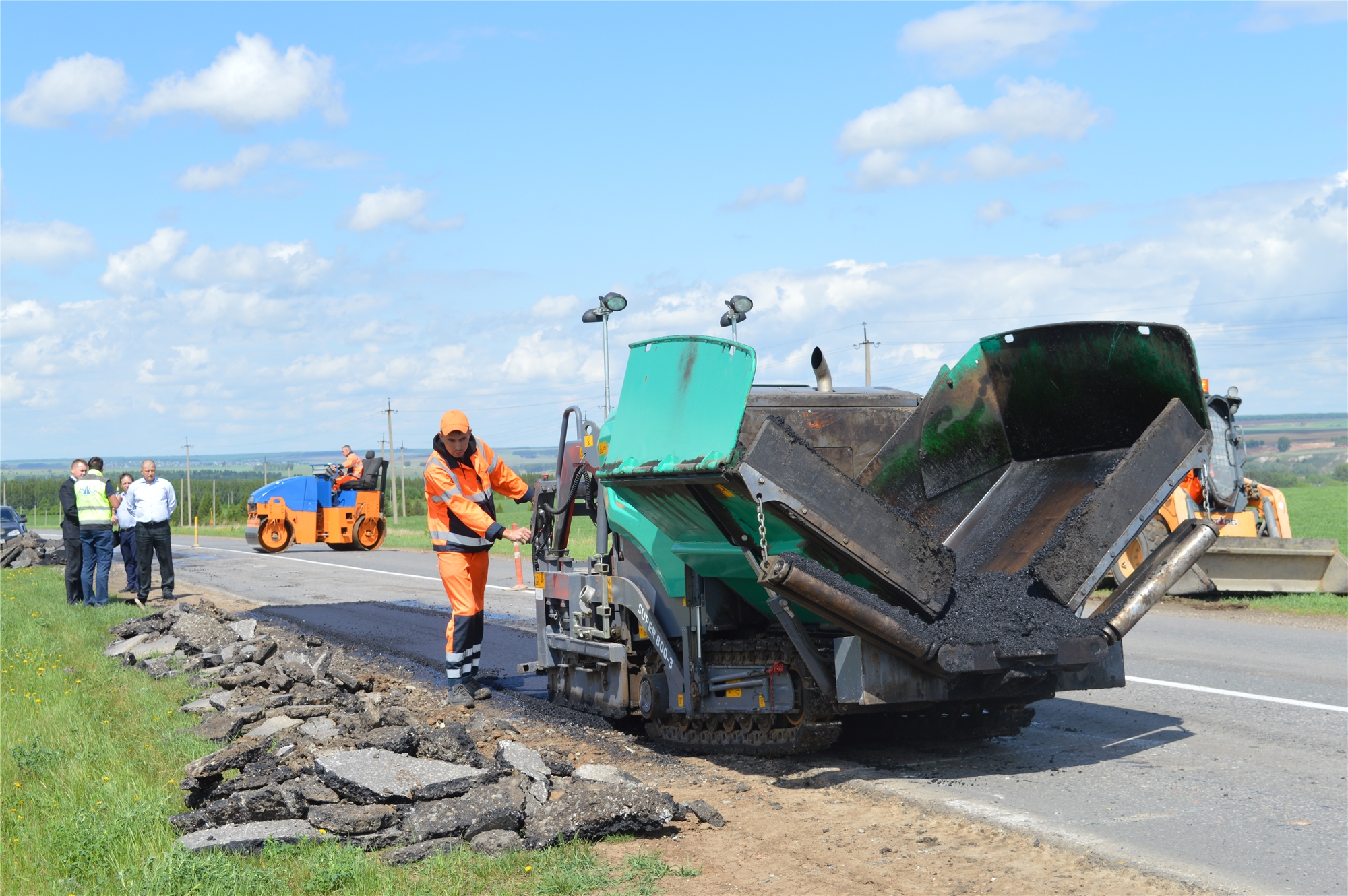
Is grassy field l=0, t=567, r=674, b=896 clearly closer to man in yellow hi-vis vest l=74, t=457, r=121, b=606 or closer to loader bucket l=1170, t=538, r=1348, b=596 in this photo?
man in yellow hi-vis vest l=74, t=457, r=121, b=606

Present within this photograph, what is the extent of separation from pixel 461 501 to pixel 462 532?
0.24m

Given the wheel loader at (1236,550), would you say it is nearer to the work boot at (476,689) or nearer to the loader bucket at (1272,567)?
the loader bucket at (1272,567)

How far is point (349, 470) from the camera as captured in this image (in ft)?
88.5

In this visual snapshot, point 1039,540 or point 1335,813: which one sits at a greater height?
point 1039,540

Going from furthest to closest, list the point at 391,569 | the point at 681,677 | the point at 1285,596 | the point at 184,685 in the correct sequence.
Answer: the point at 391,569
the point at 1285,596
the point at 184,685
the point at 681,677

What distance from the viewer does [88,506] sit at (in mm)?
14727

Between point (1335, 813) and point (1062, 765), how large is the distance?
49.6 inches

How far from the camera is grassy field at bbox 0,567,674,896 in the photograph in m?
4.37

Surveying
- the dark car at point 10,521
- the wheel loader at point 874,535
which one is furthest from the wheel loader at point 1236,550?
the dark car at point 10,521

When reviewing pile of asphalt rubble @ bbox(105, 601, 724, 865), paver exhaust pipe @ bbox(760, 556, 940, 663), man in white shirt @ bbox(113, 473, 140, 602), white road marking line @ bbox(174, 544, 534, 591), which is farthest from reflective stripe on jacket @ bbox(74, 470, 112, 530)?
paver exhaust pipe @ bbox(760, 556, 940, 663)

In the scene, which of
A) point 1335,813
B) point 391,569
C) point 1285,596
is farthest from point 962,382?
point 391,569

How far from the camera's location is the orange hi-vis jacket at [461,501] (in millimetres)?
8414

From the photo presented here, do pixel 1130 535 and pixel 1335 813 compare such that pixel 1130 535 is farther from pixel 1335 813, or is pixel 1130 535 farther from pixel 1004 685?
pixel 1335 813

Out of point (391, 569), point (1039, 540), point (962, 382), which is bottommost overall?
point (391, 569)
